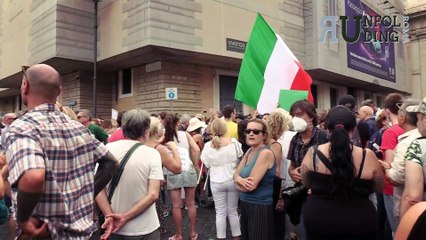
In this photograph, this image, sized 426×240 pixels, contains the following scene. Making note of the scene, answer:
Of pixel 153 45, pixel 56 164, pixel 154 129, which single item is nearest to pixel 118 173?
pixel 56 164

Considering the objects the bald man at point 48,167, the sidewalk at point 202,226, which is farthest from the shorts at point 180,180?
the bald man at point 48,167

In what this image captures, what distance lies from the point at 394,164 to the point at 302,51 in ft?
49.3

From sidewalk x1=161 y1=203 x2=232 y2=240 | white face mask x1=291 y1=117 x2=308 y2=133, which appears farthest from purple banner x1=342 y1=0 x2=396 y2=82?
white face mask x1=291 y1=117 x2=308 y2=133

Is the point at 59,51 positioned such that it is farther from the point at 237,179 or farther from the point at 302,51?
the point at 237,179

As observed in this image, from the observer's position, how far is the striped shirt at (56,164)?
6.00 feet

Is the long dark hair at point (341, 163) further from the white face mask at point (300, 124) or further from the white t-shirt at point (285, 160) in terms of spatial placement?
the white t-shirt at point (285, 160)

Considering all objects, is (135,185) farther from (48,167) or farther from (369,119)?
(369,119)

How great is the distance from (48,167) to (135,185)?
0.95 meters

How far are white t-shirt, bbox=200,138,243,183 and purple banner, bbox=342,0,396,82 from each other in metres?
16.3

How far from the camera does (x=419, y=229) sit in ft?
4.35

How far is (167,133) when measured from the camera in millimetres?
4969

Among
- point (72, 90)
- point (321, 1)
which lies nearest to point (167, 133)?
point (72, 90)

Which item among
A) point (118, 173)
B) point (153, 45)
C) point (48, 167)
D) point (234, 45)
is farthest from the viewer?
point (234, 45)

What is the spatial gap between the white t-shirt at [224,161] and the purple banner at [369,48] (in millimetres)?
16266
